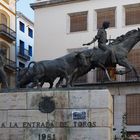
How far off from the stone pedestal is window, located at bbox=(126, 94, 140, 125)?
19327mm

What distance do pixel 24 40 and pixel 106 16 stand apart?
1559 centimetres

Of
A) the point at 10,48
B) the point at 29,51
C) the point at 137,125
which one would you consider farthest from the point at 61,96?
the point at 29,51

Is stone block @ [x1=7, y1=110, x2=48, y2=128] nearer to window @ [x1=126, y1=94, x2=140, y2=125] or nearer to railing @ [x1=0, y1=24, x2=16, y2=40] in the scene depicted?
window @ [x1=126, y1=94, x2=140, y2=125]

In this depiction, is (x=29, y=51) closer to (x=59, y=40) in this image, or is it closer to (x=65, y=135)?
(x=59, y=40)

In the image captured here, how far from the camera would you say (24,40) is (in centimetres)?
5209

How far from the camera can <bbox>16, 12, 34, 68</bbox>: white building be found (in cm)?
5012

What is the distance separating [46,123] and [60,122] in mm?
456

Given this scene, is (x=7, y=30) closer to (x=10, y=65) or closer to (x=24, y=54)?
(x=10, y=65)

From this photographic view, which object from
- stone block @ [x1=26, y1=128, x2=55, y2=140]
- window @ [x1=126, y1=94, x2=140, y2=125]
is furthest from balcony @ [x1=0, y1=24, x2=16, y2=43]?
stone block @ [x1=26, y1=128, x2=55, y2=140]

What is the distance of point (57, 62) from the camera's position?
17.6 m

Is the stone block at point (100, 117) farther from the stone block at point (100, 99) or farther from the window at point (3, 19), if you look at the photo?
the window at point (3, 19)

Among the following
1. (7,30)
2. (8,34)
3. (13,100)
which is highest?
(7,30)

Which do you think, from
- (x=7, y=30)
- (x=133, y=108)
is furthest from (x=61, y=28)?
(x=7, y=30)

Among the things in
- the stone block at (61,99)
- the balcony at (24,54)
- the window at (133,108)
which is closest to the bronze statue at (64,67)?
the stone block at (61,99)
